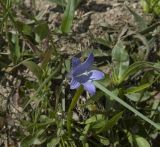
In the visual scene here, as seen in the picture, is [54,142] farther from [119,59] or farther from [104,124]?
[119,59]

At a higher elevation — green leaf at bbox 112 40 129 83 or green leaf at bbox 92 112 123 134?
green leaf at bbox 112 40 129 83

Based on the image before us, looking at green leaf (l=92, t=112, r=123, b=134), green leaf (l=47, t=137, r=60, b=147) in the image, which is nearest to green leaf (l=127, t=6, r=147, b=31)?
green leaf (l=92, t=112, r=123, b=134)

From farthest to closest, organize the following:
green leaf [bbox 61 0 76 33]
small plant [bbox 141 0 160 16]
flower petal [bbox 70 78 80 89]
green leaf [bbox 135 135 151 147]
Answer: small plant [bbox 141 0 160 16]
green leaf [bbox 61 0 76 33]
green leaf [bbox 135 135 151 147]
flower petal [bbox 70 78 80 89]

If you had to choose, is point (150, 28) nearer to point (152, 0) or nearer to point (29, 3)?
point (152, 0)

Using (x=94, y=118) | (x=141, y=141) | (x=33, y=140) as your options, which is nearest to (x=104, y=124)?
(x=94, y=118)

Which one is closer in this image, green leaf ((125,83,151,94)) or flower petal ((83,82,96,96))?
flower petal ((83,82,96,96))

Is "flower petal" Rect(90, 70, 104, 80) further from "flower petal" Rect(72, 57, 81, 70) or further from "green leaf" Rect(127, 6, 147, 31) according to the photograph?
"green leaf" Rect(127, 6, 147, 31)

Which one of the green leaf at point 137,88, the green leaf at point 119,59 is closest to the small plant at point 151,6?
the green leaf at point 119,59
